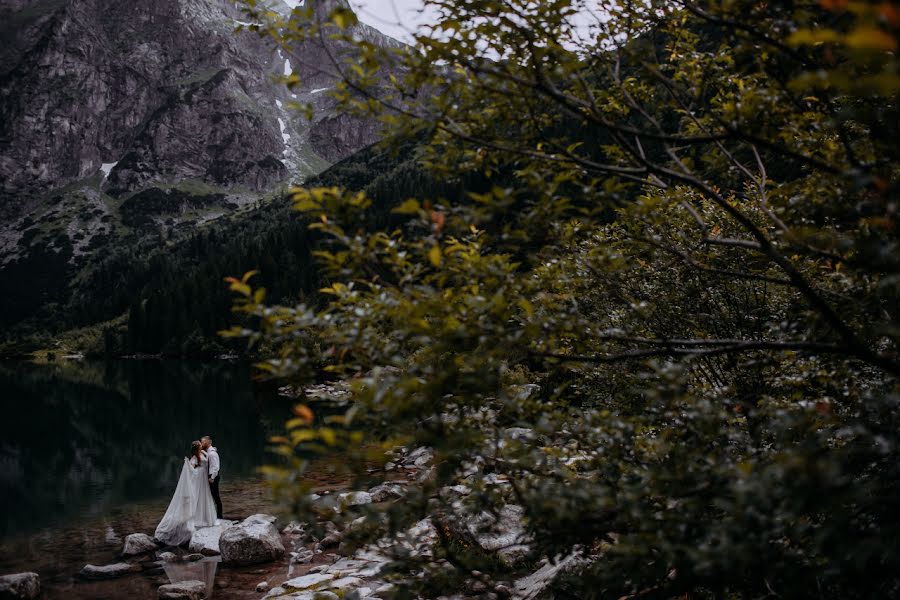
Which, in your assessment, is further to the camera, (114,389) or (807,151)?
(114,389)

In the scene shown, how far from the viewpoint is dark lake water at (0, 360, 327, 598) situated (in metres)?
14.4

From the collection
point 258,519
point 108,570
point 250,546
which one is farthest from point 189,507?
point 250,546

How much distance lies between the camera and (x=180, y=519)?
14.2 meters

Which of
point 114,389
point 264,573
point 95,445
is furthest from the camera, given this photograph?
point 114,389

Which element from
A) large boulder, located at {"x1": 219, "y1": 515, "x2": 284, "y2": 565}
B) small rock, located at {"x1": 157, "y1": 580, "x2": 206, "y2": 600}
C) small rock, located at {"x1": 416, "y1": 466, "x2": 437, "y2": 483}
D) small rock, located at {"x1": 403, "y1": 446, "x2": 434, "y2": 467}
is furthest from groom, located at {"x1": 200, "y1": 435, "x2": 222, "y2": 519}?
small rock, located at {"x1": 403, "y1": 446, "x2": 434, "y2": 467}

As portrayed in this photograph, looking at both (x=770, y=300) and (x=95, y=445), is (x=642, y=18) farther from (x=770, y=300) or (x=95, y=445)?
(x=95, y=445)

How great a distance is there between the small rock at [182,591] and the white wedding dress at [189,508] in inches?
124

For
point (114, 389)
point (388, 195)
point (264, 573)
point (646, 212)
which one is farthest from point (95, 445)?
point (388, 195)

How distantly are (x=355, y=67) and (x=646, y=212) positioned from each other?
247cm

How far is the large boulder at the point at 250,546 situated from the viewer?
493 inches

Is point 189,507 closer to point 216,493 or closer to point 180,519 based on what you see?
point 180,519

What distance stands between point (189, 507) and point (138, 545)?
139 centimetres

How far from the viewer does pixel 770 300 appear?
29.8 ft

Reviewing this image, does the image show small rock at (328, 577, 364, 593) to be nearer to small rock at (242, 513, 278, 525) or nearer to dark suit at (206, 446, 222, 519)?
small rock at (242, 513, 278, 525)
